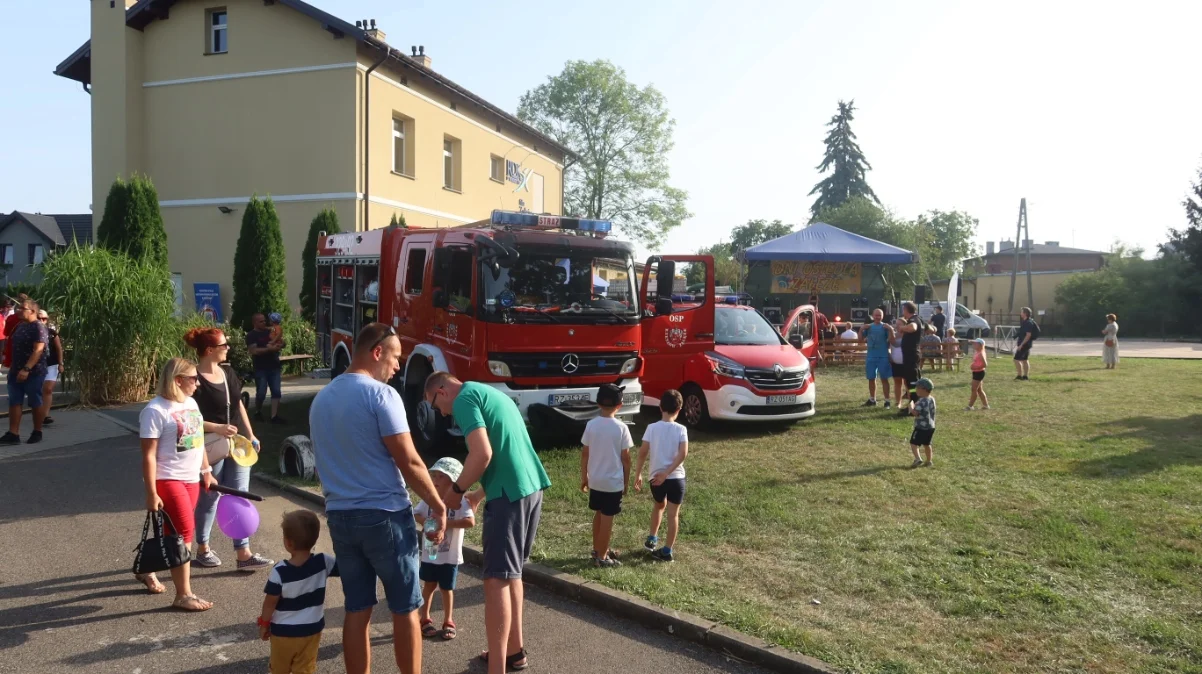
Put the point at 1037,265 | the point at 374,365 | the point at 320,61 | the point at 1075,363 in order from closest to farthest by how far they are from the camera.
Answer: the point at 374,365 → the point at 320,61 → the point at 1075,363 → the point at 1037,265

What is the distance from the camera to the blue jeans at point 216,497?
20.1ft

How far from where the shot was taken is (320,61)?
22.2 meters

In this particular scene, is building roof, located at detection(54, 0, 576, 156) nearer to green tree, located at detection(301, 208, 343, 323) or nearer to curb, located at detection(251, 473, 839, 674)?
green tree, located at detection(301, 208, 343, 323)

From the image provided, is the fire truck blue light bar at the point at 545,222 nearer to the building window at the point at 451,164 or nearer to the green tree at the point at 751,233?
the building window at the point at 451,164

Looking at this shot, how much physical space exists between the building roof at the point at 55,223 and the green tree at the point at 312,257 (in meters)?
39.7

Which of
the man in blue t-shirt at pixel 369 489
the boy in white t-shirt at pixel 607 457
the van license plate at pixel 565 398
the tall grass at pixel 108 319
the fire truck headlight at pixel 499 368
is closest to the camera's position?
the man in blue t-shirt at pixel 369 489

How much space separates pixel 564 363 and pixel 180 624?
5454 mm

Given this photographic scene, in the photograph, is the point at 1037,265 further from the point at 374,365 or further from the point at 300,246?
the point at 374,365

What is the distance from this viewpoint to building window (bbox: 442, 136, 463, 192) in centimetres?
2661

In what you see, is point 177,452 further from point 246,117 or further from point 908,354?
point 246,117

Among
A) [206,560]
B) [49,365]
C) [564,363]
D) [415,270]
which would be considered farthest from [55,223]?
[206,560]

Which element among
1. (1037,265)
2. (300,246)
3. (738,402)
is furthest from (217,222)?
(1037,265)

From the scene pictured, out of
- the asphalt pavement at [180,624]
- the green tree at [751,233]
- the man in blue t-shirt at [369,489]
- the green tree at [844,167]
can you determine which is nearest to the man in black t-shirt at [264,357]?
the asphalt pavement at [180,624]

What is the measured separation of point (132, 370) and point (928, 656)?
13081 millimetres
